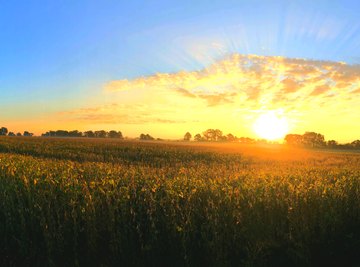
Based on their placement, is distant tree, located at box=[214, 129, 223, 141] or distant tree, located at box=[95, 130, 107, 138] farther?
distant tree, located at box=[214, 129, 223, 141]

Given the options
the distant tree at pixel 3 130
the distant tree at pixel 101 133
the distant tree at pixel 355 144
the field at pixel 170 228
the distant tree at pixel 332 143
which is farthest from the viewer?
the distant tree at pixel 3 130

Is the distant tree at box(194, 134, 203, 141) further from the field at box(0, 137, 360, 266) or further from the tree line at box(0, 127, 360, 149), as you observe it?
the field at box(0, 137, 360, 266)

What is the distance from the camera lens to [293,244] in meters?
7.14

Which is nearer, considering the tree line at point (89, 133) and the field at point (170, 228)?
the field at point (170, 228)

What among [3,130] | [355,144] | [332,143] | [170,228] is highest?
[3,130]

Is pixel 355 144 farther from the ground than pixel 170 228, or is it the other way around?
pixel 355 144

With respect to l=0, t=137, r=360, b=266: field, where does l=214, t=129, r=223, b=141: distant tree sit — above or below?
above

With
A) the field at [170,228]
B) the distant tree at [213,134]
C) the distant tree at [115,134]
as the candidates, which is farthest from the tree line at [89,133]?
the field at [170,228]

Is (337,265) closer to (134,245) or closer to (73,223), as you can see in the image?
(134,245)

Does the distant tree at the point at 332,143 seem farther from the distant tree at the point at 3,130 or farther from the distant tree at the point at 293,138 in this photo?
the distant tree at the point at 3,130

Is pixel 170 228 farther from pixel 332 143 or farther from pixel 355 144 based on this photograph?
pixel 332 143

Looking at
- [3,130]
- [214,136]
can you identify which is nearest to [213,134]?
[214,136]

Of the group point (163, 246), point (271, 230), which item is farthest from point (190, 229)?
point (271, 230)

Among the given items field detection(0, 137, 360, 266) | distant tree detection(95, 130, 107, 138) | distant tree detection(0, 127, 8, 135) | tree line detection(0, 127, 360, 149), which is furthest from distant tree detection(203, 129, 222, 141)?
field detection(0, 137, 360, 266)
